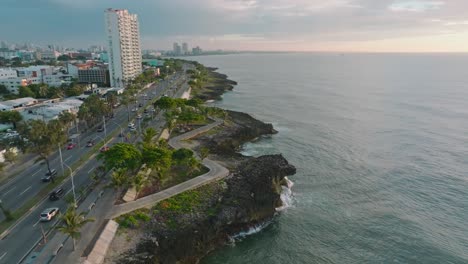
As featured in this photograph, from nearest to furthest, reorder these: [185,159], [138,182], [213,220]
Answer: [213,220] → [138,182] → [185,159]

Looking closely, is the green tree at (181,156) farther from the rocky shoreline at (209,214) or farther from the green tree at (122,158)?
the green tree at (122,158)

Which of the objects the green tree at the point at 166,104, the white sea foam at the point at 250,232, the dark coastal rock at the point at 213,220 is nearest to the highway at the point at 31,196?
the dark coastal rock at the point at 213,220

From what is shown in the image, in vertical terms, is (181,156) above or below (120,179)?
above

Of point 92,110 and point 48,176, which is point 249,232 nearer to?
point 48,176

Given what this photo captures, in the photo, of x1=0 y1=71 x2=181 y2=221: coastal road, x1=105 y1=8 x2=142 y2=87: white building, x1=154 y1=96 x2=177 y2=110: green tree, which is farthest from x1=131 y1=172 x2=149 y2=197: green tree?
x1=105 y1=8 x2=142 y2=87: white building

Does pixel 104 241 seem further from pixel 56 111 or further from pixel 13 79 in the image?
pixel 13 79

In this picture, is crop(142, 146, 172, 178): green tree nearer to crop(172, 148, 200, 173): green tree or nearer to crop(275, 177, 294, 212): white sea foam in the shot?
crop(172, 148, 200, 173): green tree

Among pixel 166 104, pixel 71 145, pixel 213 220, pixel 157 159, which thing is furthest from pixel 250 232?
pixel 166 104
